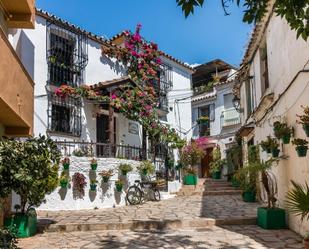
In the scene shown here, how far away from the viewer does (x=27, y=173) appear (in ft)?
25.2

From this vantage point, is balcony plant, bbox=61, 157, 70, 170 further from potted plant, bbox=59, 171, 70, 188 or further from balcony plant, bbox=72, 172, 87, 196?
balcony plant, bbox=72, 172, 87, 196

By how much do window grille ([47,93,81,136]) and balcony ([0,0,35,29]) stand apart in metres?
4.60

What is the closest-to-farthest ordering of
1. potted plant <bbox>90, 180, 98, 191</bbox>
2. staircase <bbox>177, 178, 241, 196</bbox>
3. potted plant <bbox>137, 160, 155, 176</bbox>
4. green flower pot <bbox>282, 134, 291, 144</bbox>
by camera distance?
green flower pot <bbox>282, 134, 291, 144</bbox>
potted plant <bbox>90, 180, 98, 191</bbox>
potted plant <bbox>137, 160, 155, 176</bbox>
staircase <bbox>177, 178, 241, 196</bbox>

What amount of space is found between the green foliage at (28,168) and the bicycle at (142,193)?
511 centimetres

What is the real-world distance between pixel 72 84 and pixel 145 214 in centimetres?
661

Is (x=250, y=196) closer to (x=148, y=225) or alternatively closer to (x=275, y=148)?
(x=275, y=148)

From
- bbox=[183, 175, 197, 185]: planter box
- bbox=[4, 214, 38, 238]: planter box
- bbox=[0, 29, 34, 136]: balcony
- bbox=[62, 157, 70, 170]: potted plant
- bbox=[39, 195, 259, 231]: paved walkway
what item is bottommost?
bbox=[39, 195, 259, 231]: paved walkway

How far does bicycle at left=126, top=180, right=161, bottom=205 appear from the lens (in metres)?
14.4

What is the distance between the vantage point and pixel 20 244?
8094 mm

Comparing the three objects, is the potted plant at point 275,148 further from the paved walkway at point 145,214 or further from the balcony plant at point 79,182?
the balcony plant at point 79,182

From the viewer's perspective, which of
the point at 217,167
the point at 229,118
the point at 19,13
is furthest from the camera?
the point at 229,118

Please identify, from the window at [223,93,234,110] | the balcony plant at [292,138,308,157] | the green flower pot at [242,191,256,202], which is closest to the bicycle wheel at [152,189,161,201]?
the green flower pot at [242,191,256,202]

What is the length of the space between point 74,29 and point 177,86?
791 cm

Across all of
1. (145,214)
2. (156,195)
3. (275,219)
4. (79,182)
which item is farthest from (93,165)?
(275,219)
